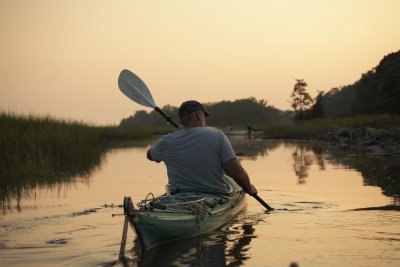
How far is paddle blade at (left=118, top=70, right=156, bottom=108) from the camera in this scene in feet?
32.6

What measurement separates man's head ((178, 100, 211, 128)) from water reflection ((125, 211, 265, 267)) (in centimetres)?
127

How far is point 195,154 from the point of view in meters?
6.74

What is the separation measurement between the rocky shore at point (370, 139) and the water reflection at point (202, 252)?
1529cm

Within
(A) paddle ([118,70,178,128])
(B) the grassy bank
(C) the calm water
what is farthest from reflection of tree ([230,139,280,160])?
(A) paddle ([118,70,178,128])

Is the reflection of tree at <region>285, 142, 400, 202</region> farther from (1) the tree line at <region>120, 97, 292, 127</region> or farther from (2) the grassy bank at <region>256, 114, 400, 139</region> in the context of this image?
(1) the tree line at <region>120, 97, 292, 127</region>

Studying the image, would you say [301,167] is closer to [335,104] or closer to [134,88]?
[134,88]

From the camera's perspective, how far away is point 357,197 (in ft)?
34.4

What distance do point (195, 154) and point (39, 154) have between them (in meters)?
8.14

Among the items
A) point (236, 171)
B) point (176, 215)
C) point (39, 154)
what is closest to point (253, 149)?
point (39, 154)

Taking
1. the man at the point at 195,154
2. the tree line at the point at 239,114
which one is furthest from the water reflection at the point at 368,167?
the tree line at the point at 239,114

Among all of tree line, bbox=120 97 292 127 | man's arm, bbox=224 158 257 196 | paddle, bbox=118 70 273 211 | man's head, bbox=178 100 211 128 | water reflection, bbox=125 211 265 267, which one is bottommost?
water reflection, bbox=125 211 265 267

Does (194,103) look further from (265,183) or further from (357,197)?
(265,183)

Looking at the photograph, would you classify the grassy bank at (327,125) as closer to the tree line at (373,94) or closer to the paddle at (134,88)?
the tree line at (373,94)

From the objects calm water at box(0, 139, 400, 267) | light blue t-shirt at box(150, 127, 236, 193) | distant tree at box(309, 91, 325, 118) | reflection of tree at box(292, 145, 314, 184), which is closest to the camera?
calm water at box(0, 139, 400, 267)
